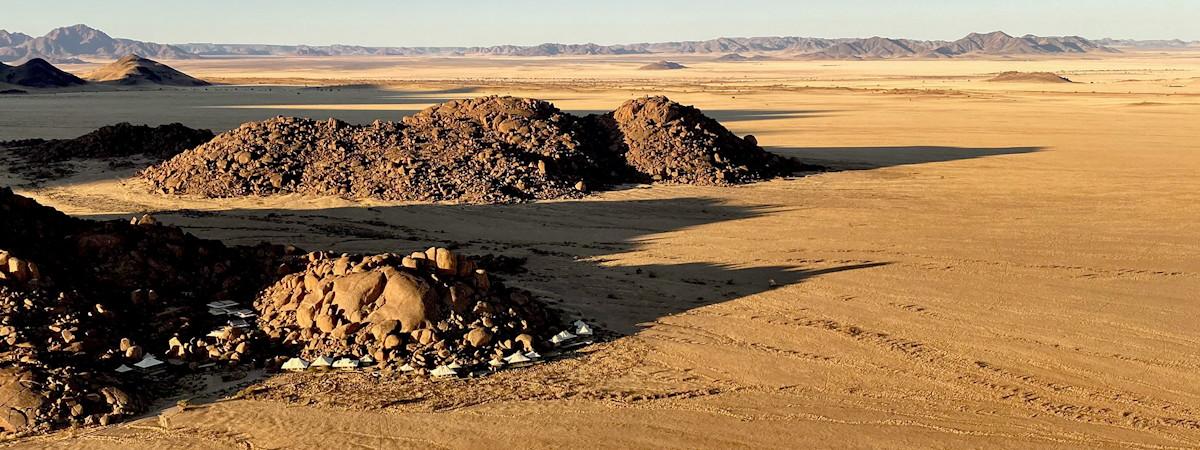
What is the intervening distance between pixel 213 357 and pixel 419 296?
180 centimetres

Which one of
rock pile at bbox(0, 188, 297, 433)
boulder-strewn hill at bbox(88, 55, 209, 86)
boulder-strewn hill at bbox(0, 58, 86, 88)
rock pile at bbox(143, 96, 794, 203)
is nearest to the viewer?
rock pile at bbox(0, 188, 297, 433)

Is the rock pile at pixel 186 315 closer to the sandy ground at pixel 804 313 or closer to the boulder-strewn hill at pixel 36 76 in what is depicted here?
the sandy ground at pixel 804 313

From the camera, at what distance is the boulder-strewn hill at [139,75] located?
7494 cm

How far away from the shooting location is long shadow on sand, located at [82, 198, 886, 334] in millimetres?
11531

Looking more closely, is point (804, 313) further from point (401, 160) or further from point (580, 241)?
point (401, 160)

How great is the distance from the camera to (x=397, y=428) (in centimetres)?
758

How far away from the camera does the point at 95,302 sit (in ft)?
30.0

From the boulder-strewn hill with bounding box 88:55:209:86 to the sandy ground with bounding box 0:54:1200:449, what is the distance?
58.7m

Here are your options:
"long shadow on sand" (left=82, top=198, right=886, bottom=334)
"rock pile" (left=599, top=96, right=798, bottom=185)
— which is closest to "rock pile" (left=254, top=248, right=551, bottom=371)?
"long shadow on sand" (left=82, top=198, right=886, bottom=334)

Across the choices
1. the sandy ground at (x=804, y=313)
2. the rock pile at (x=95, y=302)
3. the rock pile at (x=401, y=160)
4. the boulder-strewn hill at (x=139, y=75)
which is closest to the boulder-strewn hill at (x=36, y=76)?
the boulder-strewn hill at (x=139, y=75)

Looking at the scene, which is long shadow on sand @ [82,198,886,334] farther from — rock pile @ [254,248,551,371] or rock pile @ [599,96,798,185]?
rock pile @ [599,96,798,185]

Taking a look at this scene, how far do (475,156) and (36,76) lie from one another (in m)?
59.4

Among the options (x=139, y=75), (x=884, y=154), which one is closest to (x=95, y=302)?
(x=884, y=154)

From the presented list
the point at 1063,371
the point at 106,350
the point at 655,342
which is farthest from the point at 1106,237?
the point at 106,350
